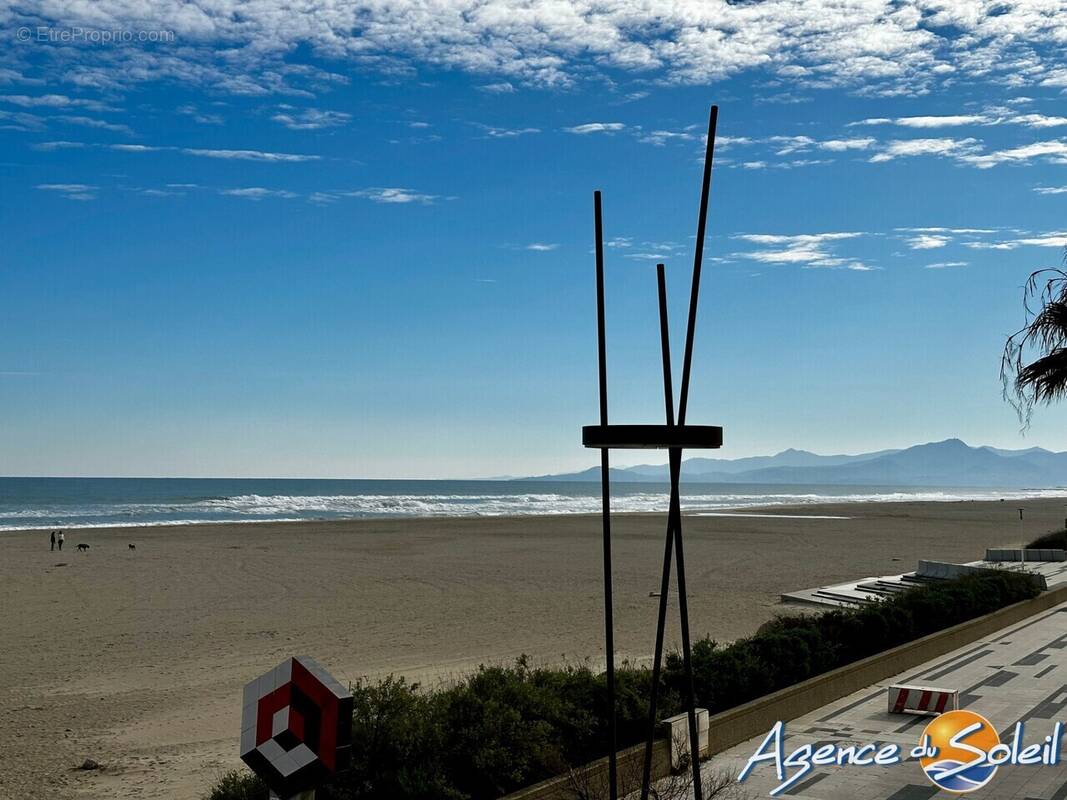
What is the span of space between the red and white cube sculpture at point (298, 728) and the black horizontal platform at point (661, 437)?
228 cm

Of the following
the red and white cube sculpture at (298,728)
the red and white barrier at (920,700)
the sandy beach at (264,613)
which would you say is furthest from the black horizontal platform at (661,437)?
the red and white barrier at (920,700)

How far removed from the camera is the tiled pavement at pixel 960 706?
830 cm

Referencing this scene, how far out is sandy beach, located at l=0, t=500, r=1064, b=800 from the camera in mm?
11688

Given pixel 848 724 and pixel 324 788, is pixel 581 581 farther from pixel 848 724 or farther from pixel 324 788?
pixel 324 788

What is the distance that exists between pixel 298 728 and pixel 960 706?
9.82 m

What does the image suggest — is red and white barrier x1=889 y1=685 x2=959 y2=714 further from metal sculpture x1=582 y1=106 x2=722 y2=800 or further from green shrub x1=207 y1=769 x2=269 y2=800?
green shrub x1=207 y1=769 x2=269 y2=800

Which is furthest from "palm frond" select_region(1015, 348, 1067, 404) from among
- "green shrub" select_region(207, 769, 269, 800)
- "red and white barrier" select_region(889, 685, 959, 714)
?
"green shrub" select_region(207, 769, 269, 800)

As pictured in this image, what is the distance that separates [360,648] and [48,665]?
16.9ft

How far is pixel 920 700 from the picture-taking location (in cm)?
1083

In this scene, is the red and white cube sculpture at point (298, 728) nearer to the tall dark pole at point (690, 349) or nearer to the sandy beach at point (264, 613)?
the tall dark pole at point (690, 349)

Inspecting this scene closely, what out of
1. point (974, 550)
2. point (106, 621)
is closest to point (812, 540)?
point (974, 550)

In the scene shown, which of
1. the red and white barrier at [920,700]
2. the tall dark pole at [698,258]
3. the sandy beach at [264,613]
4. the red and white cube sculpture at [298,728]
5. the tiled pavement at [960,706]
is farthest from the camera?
the sandy beach at [264,613]

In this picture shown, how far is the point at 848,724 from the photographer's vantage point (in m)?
10.5

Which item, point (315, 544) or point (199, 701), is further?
point (315, 544)
